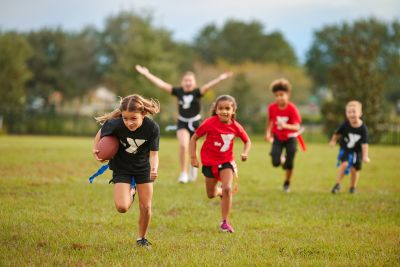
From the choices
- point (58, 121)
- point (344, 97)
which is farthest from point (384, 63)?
point (58, 121)

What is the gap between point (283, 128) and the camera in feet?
35.2

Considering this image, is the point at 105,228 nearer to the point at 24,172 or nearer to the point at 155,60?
the point at 24,172

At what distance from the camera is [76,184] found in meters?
10.8

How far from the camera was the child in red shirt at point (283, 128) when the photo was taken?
10805 mm

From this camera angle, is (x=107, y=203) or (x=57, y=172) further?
(x=57, y=172)

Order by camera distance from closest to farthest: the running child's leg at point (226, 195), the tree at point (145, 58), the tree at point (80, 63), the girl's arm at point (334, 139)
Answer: the running child's leg at point (226, 195)
the girl's arm at point (334, 139)
the tree at point (145, 58)
the tree at point (80, 63)

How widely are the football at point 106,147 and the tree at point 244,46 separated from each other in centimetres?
7859

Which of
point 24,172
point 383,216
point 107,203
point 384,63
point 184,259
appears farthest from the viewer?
point 384,63

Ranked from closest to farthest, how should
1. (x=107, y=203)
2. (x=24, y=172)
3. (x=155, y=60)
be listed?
(x=107, y=203) → (x=24, y=172) → (x=155, y=60)

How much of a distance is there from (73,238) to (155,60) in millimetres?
42903

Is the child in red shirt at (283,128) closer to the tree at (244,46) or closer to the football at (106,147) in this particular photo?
the football at (106,147)

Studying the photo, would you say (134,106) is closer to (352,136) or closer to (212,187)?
(212,187)

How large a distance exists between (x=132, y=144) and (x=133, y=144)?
1 cm

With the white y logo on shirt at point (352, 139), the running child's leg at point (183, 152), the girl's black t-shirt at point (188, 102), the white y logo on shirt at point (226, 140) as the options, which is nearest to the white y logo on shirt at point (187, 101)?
the girl's black t-shirt at point (188, 102)
